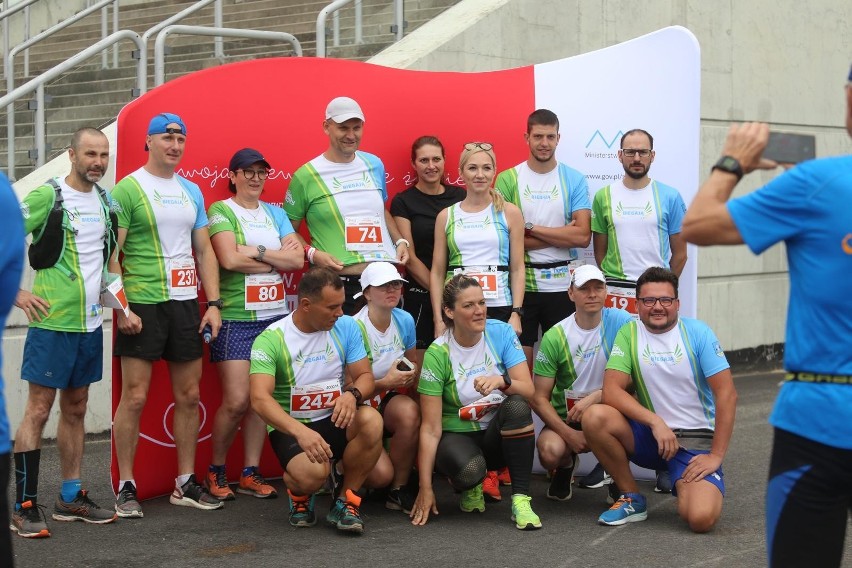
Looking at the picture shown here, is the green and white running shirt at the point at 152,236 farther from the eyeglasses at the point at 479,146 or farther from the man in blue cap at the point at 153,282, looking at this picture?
the eyeglasses at the point at 479,146

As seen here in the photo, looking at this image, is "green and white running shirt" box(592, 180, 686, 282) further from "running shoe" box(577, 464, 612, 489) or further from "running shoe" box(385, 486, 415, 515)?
"running shoe" box(385, 486, 415, 515)

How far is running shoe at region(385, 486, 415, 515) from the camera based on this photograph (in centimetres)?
588

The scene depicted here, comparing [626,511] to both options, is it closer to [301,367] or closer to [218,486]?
[301,367]

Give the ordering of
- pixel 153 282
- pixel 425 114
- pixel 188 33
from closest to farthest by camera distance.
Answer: pixel 153 282, pixel 425 114, pixel 188 33

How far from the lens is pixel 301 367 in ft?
18.2

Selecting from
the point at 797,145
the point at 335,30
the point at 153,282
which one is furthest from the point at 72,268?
the point at 797,145

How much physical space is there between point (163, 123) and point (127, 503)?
6.20ft

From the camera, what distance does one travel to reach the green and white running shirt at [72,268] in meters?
5.44

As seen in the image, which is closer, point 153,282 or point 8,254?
point 8,254

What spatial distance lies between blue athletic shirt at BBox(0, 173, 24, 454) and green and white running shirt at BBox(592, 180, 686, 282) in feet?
14.0

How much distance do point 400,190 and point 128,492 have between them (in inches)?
92.1

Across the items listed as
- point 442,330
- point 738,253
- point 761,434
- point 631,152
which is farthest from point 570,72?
point 738,253

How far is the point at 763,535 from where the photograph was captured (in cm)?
535

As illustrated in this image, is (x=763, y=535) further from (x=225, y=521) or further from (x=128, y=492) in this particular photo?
(x=128, y=492)
